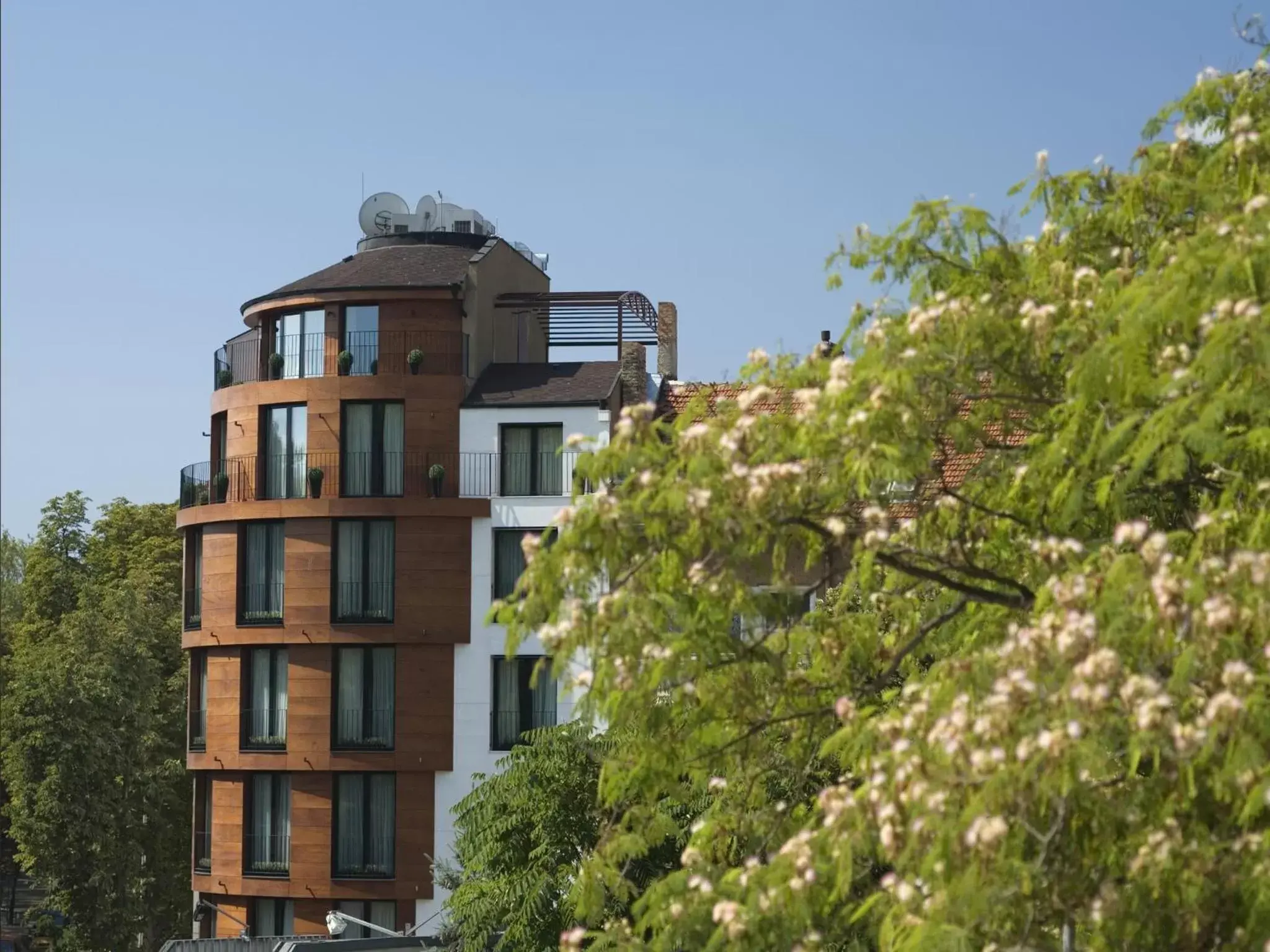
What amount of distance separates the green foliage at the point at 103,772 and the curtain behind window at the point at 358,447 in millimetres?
14056

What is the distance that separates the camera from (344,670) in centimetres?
4978

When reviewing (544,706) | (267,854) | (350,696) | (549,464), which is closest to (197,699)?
(267,854)

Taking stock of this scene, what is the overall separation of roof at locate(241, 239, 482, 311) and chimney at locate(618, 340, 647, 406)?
15.1 ft

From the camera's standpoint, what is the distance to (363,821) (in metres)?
49.2

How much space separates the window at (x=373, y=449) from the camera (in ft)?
164

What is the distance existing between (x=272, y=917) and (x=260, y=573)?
28.1 feet

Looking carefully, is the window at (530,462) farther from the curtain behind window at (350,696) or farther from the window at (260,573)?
the window at (260,573)

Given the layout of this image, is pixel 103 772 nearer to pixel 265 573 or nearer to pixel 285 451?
pixel 265 573

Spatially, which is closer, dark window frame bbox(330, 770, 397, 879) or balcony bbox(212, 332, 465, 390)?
dark window frame bbox(330, 770, 397, 879)

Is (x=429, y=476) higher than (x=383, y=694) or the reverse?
higher

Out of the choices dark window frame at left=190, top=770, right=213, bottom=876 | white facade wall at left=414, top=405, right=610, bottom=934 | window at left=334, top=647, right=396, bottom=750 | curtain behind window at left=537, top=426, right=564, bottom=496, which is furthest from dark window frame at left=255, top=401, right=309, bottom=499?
dark window frame at left=190, top=770, right=213, bottom=876

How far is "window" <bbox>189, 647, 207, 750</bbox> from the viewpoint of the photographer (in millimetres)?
51969

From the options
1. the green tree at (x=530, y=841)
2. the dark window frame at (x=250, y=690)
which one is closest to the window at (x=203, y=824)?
the dark window frame at (x=250, y=690)

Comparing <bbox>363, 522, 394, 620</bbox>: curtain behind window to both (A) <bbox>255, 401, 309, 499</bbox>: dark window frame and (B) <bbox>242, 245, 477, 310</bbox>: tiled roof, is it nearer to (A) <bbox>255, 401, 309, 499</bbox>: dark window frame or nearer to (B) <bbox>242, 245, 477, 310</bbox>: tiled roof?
(A) <bbox>255, 401, 309, 499</bbox>: dark window frame
